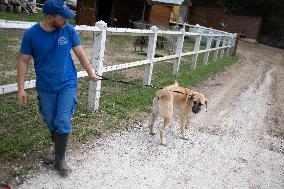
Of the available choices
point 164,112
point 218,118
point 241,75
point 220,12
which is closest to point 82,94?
point 164,112

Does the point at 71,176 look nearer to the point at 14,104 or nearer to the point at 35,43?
the point at 35,43

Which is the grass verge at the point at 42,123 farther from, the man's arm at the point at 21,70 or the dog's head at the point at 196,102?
Answer: the dog's head at the point at 196,102

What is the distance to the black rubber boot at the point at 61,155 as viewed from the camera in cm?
399

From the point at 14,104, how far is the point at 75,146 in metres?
1.56

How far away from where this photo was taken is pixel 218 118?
23.8 ft

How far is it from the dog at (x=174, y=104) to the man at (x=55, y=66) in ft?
5.22

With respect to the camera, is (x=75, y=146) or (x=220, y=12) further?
(x=220, y=12)

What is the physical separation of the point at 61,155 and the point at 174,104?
2.24 meters

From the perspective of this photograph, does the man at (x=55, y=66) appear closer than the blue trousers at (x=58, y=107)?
Yes

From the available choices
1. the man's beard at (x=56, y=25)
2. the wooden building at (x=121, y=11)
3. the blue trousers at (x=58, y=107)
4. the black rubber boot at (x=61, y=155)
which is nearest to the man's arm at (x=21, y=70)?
the blue trousers at (x=58, y=107)

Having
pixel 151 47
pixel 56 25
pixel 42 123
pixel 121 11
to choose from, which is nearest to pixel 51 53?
pixel 56 25

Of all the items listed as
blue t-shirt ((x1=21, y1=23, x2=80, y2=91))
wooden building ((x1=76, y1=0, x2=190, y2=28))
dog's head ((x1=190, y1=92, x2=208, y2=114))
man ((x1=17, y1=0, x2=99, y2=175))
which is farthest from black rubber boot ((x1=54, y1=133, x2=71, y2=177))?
wooden building ((x1=76, y1=0, x2=190, y2=28))

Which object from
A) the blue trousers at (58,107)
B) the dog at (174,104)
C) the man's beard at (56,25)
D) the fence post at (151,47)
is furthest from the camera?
the fence post at (151,47)

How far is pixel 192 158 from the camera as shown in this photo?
16.7ft
